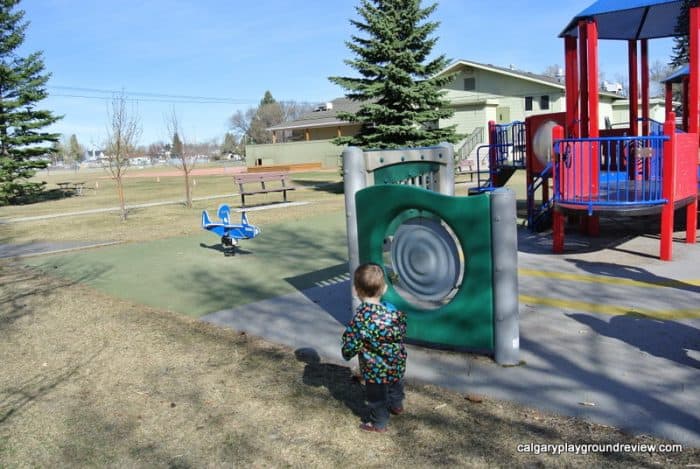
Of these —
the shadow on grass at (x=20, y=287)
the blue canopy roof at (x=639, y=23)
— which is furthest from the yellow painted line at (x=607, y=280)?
the shadow on grass at (x=20, y=287)

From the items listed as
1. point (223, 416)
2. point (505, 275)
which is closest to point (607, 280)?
point (505, 275)

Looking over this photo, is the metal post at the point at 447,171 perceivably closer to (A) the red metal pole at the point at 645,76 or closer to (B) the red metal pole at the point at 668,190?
(B) the red metal pole at the point at 668,190

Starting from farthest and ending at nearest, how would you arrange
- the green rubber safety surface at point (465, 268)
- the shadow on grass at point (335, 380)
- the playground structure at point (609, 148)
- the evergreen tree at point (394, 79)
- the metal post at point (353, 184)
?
the evergreen tree at point (394, 79), the playground structure at point (609, 148), the metal post at point (353, 184), the green rubber safety surface at point (465, 268), the shadow on grass at point (335, 380)

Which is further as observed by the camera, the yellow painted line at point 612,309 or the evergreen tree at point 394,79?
the evergreen tree at point 394,79

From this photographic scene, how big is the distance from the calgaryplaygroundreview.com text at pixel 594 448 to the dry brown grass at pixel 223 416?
48mm

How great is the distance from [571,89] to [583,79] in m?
0.26

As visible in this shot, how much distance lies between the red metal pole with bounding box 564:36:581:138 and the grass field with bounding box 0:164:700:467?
4.97m

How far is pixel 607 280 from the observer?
6965mm

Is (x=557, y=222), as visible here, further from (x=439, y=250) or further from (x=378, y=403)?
(x=378, y=403)

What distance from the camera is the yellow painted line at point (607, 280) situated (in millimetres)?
6637

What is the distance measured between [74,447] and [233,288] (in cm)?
424

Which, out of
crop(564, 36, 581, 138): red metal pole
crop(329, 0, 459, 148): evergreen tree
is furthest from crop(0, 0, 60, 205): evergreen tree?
crop(564, 36, 581, 138): red metal pole

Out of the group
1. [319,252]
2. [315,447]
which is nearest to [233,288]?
[319,252]

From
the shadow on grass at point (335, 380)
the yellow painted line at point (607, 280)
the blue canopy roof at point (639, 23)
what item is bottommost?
the shadow on grass at point (335, 380)
